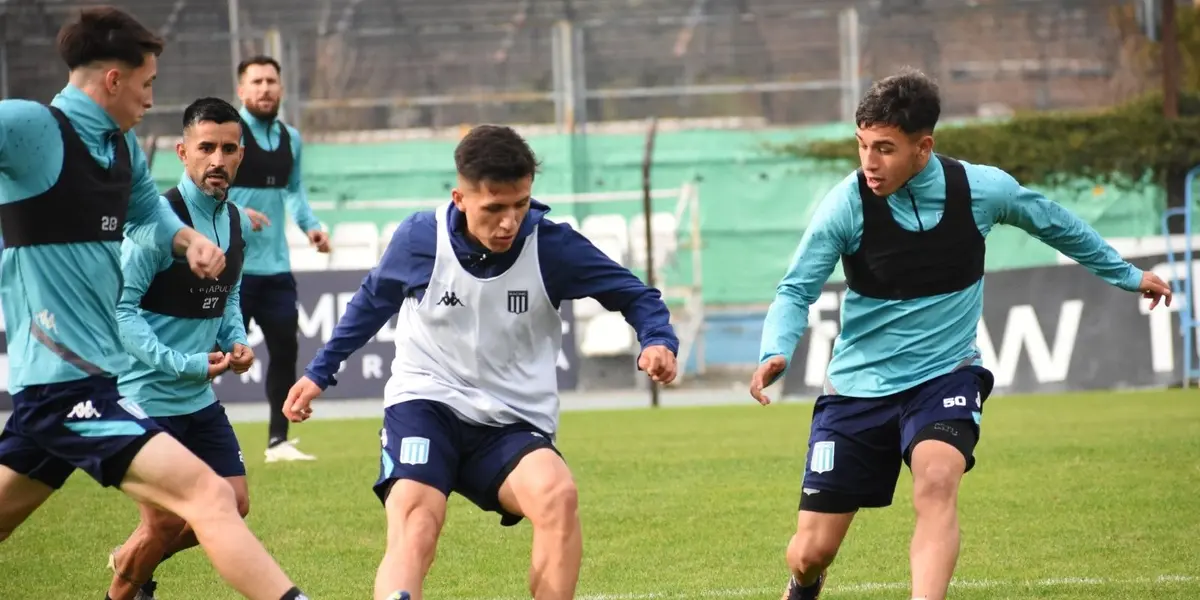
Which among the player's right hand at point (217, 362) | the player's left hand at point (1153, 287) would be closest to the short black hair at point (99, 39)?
the player's right hand at point (217, 362)

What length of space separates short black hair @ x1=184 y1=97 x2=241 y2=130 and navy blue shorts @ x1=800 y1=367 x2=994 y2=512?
116 inches

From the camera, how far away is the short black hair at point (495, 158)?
5223 millimetres

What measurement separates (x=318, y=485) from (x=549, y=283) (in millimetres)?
5374

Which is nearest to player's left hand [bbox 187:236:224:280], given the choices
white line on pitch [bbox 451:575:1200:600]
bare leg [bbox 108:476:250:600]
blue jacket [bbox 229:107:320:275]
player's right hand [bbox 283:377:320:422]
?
player's right hand [bbox 283:377:320:422]

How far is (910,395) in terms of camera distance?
232 inches

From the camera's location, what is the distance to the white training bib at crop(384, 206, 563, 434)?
17.7 ft

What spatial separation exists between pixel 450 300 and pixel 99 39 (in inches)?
55.0

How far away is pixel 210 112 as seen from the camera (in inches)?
276

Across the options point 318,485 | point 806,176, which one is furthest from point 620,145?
point 318,485

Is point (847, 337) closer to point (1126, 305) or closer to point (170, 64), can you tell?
point (1126, 305)

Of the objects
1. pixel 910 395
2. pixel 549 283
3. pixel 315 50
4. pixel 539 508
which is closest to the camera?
pixel 539 508

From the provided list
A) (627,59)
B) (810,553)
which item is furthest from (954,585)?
(627,59)

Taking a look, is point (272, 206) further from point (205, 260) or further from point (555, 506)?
point (555, 506)

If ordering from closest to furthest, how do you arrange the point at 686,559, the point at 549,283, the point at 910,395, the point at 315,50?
the point at 549,283 → the point at 910,395 → the point at 686,559 → the point at 315,50
